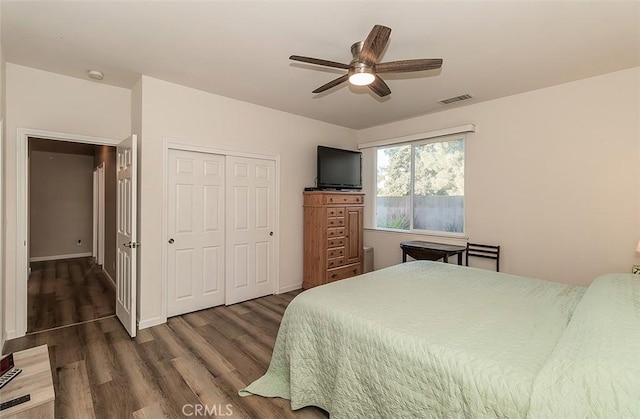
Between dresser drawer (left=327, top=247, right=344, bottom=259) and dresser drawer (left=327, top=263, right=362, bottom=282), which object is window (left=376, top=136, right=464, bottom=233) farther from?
dresser drawer (left=327, top=247, right=344, bottom=259)

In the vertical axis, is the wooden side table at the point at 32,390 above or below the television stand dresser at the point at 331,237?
below

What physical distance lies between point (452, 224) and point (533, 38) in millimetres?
2408

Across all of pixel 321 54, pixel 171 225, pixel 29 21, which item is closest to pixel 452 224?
pixel 321 54

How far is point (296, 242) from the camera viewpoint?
4.52m

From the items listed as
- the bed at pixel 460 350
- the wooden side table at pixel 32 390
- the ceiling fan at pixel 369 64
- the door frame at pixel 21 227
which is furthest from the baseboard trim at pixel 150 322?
the ceiling fan at pixel 369 64

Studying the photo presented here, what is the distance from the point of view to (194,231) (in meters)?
3.53

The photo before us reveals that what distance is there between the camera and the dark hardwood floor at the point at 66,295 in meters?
3.30

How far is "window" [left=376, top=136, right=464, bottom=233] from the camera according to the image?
410cm

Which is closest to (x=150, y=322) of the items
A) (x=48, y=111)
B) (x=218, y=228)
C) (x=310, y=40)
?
(x=218, y=228)

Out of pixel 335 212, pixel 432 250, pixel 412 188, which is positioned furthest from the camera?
pixel 412 188

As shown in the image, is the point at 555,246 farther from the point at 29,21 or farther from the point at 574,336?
the point at 29,21

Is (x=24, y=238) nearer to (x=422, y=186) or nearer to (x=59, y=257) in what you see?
(x=59, y=257)

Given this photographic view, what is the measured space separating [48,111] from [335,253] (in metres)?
3.68

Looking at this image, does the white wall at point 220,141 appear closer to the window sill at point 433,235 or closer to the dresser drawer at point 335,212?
the dresser drawer at point 335,212
